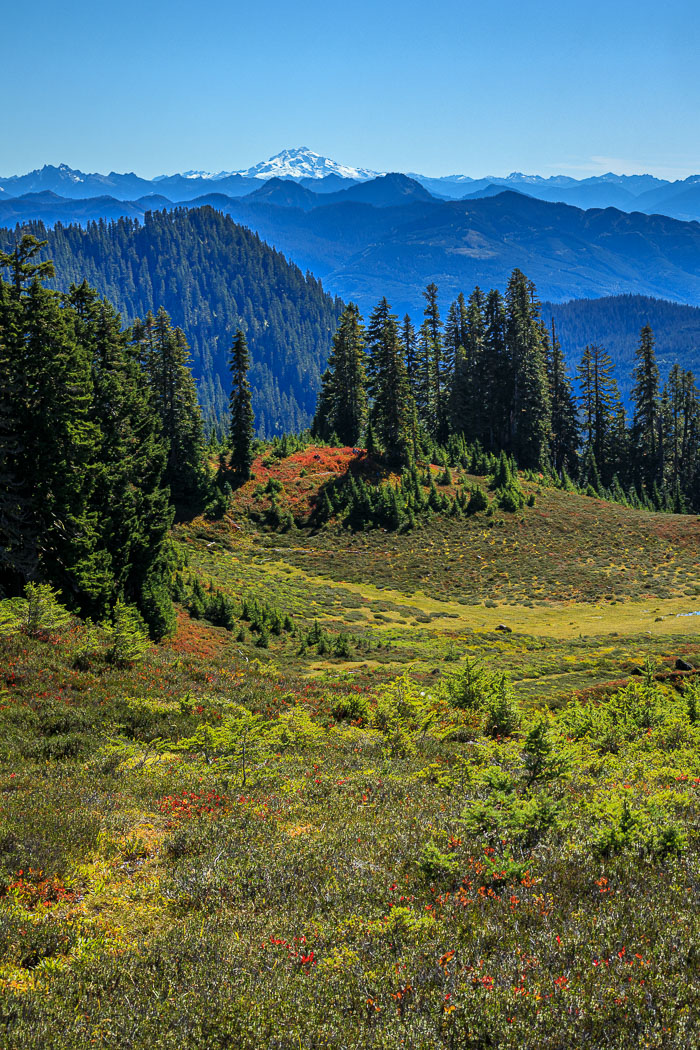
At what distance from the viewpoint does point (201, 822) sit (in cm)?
793

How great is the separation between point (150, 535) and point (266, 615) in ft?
25.0

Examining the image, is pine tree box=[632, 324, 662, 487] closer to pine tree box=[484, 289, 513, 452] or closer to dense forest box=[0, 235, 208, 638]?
pine tree box=[484, 289, 513, 452]

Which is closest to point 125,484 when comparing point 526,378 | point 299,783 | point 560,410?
point 299,783

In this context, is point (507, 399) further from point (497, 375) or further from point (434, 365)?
point (434, 365)

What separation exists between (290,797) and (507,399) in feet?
211

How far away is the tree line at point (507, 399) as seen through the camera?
58.4 metres

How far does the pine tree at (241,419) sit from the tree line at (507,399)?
35.6 feet

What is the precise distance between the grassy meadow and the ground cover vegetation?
3 cm

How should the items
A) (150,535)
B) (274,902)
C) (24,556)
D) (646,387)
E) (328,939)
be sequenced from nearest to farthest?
(328,939), (274,902), (24,556), (150,535), (646,387)

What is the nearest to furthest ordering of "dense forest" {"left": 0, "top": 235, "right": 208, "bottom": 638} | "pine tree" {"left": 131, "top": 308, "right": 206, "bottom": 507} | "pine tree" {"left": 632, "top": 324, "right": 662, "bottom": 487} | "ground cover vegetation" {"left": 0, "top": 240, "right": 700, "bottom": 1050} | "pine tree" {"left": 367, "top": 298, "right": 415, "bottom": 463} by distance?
"ground cover vegetation" {"left": 0, "top": 240, "right": 700, "bottom": 1050}, "dense forest" {"left": 0, "top": 235, "right": 208, "bottom": 638}, "pine tree" {"left": 131, "top": 308, "right": 206, "bottom": 507}, "pine tree" {"left": 367, "top": 298, "right": 415, "bottom": 463}, "pine tree" {"left": 632, "top": 324, "right": 662, "bottom": 487}

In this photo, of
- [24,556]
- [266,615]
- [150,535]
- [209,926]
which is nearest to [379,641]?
[266,615]

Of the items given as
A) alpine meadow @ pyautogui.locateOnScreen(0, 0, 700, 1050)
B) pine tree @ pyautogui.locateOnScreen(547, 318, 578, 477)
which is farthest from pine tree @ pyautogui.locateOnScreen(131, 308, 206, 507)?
pine tree @ pyautogui.locateOnScreen(547, 318, 578, 477)

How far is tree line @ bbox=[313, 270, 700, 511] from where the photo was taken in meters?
58.4

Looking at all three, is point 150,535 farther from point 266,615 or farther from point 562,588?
point 562,588
